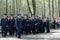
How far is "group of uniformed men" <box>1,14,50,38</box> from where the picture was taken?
17.7 m

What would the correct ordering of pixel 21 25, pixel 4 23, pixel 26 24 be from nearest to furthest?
pixel 21 25 → pixel 4 23 → pixel 26 24

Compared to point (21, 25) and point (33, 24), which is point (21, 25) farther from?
point (33, 24)

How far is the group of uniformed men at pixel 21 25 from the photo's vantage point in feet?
58.1

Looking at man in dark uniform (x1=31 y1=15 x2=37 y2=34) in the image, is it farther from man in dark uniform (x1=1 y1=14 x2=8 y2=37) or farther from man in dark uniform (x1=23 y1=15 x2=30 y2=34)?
man in dark uniform (x1=1 y1=14 x2=8 y2=37)

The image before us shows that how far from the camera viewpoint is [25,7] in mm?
31391

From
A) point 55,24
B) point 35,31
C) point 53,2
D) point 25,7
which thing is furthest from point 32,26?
point 53,2

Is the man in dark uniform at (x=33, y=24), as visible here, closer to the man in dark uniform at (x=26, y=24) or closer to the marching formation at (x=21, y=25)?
the marching formation at (x=21, y=25)

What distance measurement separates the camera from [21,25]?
17.7 metres

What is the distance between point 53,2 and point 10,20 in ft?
48.0

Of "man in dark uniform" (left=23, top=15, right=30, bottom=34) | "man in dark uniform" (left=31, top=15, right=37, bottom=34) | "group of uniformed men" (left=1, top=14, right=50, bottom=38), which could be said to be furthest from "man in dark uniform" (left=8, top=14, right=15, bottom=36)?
"man in dark uniform" (left=31, top=15, right=37, bottom=34)

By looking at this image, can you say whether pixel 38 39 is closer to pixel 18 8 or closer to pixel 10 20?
pixel 10 20

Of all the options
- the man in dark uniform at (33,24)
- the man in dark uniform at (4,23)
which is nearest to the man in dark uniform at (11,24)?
the man in dark uniform at (4,23)

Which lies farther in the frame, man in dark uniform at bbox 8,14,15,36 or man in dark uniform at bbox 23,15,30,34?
man in dark uniform at bbox 23,15,30,34

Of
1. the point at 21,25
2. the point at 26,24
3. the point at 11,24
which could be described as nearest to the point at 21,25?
the point at 21,25
